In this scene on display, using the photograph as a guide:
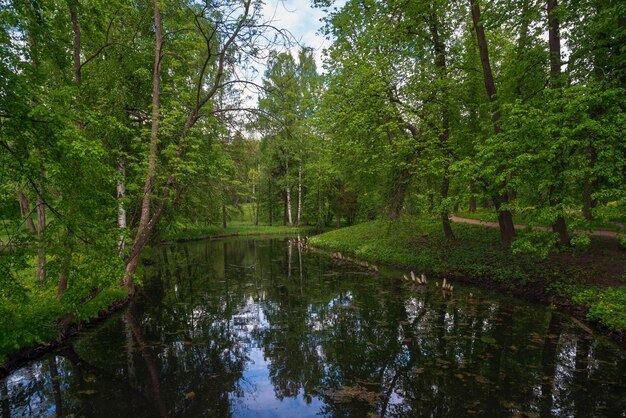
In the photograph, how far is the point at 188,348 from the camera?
7871 mm

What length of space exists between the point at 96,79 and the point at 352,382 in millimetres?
11753

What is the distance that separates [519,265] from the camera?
1262 cm

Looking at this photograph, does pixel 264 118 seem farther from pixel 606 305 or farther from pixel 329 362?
pixel 606 305

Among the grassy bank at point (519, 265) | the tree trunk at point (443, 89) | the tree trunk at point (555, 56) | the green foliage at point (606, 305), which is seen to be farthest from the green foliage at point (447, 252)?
the tree trunk at point (443, 89)

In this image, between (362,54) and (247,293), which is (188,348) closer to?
(247,293)

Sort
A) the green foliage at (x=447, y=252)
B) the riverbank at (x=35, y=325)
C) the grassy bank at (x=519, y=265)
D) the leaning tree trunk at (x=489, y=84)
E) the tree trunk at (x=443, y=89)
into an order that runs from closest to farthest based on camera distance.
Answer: the riverbank at (x=35, y=325)
the grassy bank at (x=519, y=265)
the green foliage at (x=447, y=252)
the leaning tree trunk at (x=489, y=84)
the tree trunk at (x=443, y=89)

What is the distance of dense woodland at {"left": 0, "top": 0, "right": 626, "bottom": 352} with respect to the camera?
5.75 meters

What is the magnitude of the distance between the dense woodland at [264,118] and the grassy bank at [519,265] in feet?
3.40

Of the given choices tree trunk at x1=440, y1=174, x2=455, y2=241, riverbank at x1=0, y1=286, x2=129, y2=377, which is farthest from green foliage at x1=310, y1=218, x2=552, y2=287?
riverbank at x1=0, y1=286, x2=129, y2=377

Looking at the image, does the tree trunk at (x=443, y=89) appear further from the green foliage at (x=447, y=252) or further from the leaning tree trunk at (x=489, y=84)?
the green foliage at (x=447, y=252)

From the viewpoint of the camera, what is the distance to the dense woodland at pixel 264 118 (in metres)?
5.75

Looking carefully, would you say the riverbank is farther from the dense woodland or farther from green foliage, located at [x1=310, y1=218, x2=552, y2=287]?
green foliage, located at [x1=310, y1=218, x2=552, y2=287]

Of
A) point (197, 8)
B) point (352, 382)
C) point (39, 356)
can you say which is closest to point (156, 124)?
point (197, 8)

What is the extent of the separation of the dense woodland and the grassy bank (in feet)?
3.40
